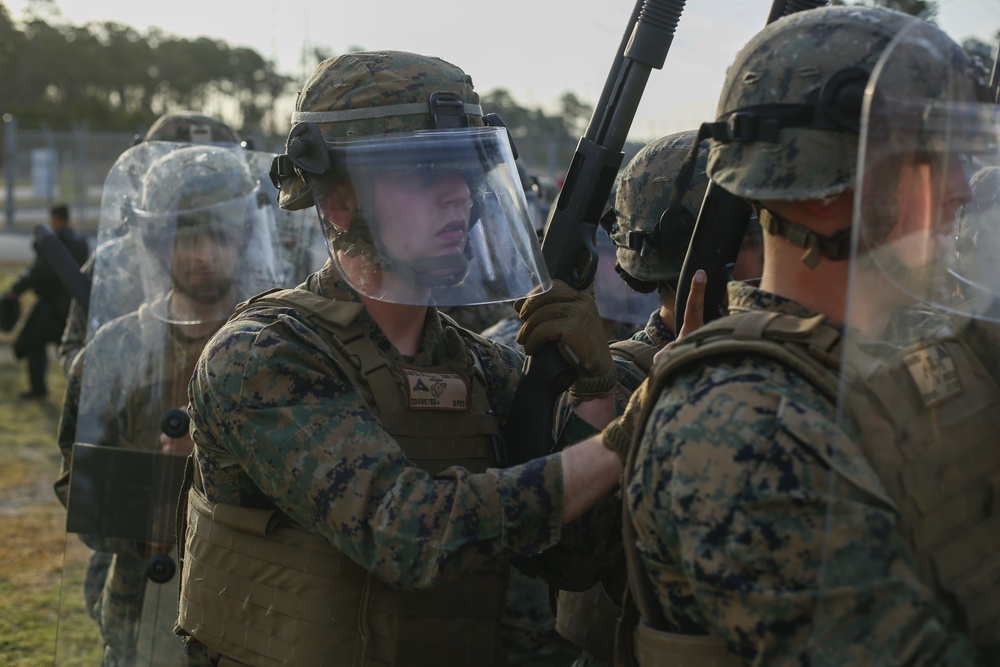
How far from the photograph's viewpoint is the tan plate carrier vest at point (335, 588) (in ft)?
7.43

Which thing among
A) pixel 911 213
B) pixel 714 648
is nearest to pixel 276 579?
pixel 714 648

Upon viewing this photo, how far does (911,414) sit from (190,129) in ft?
16.1

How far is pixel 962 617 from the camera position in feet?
4.90

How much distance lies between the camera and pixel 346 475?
2.09 meters

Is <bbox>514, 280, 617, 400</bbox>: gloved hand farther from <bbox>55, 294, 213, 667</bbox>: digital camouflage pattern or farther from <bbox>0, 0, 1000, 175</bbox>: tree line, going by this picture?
<bbox>0, 0, 1000, 175</bbox>: tree line

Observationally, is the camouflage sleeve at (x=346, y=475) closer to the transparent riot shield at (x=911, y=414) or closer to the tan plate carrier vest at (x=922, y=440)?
the tan plate carrier vest at (x=922, y=440)

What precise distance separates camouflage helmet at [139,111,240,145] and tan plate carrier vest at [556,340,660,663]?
3687 mm

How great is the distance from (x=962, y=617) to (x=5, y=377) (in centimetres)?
1218

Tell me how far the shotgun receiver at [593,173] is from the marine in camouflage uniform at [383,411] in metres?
0.06

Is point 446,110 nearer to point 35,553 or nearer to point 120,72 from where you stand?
point 35,553

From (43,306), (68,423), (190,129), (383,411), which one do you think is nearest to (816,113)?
(383,411)

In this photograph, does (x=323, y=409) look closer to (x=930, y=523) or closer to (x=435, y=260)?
(x=435, y=260)

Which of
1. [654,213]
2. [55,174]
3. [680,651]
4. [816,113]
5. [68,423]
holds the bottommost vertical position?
[55,174]

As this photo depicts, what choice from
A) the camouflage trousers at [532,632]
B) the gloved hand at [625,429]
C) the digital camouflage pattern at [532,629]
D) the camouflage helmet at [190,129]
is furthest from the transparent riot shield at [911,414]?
the camouflage helmet at [190,129]
